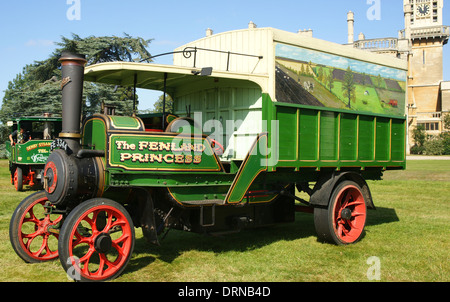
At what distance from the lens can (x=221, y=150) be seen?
6.72 meters

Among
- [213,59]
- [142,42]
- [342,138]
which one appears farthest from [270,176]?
[142,42]

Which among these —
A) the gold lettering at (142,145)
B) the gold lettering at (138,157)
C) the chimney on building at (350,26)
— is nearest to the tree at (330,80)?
the gold lettering at (142,145)

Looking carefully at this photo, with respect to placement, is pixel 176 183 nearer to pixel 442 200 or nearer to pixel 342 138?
pixel 342 138

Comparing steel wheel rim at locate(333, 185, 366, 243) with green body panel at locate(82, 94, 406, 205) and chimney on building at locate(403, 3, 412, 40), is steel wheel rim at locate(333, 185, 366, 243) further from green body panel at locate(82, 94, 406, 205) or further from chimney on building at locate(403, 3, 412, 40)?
chimney on building at locate(403, 3, 412, 40)

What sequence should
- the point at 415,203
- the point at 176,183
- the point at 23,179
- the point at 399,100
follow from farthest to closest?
the point at 23,179, the point at 415,203, the point at 399,100, the point at 176,183

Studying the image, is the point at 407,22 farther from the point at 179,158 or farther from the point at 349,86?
the point at 179,158

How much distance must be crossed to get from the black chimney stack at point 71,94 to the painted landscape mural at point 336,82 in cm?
282

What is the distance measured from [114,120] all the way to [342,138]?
385 cm

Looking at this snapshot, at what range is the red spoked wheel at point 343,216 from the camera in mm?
7109

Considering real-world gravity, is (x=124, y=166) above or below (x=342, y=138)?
below

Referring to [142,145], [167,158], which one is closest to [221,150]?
[167,158]

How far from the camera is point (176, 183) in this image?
585 cm

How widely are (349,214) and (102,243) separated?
414cm

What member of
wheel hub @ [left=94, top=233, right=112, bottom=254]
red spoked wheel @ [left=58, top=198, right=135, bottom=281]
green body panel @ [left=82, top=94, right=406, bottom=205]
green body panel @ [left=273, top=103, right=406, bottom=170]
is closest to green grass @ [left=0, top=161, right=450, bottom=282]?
red spoked wheel @ [left=58, top=198, right=135, bottom=281]
